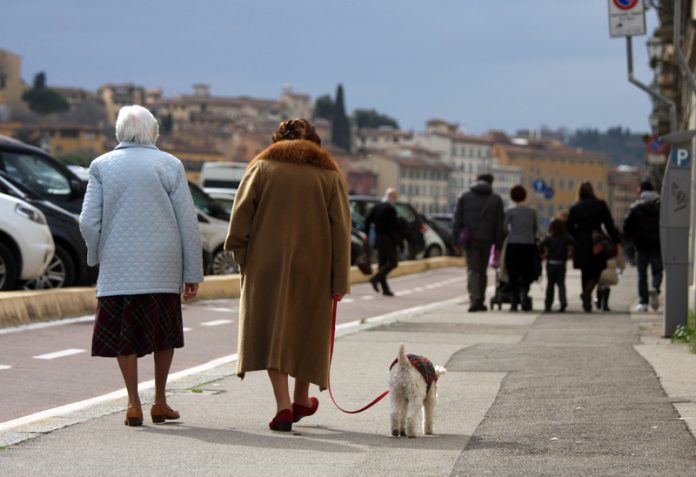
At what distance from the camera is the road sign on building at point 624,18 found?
19.3 metres

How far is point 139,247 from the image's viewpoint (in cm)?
913

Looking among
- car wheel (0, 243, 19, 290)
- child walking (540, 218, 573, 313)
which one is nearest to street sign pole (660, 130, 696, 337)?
child walking (540, 218, 573, 313)

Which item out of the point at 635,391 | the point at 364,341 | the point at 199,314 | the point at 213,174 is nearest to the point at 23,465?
the point at 635,391

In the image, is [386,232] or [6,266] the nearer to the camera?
[6,266]

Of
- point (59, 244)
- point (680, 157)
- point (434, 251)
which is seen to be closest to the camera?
point (680, 157)

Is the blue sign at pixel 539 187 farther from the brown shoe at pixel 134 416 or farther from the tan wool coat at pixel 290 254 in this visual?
the brown shoe at pixel 134 416

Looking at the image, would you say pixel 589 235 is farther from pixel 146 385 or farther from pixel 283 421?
pixel 283 421

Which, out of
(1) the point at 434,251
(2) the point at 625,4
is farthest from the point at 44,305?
(1) the point at 434,251

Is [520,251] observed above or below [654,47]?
below

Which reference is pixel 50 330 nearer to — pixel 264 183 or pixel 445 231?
pixel 264 183

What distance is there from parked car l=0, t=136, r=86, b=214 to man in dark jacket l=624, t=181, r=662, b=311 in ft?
23.8

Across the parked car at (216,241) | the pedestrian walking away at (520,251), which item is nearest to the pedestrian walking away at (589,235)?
the pedestrian walking away at (520,251)

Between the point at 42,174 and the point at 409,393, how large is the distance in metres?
14.2

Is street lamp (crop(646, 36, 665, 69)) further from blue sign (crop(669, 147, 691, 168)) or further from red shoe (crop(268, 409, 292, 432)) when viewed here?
red shoe (crop(268, 409, 292, 432))
